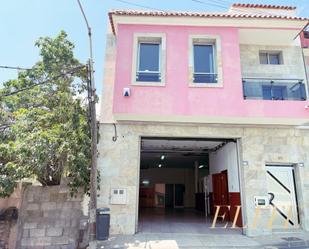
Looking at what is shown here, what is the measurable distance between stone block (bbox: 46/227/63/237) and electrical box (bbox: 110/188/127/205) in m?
1.87

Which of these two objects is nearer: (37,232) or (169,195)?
(37,232)

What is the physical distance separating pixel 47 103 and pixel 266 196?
347 inches

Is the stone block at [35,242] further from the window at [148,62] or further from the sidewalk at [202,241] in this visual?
the window at [148,62]

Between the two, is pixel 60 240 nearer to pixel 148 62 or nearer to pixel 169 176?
pixel 148 62

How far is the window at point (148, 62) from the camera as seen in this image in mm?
9586

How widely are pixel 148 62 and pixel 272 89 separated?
15.5 feet

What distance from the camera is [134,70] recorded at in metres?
9.55

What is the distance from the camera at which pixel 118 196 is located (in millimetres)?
9070

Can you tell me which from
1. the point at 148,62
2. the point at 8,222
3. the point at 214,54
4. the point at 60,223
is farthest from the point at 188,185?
the point at 8,222

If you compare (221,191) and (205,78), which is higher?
(205,78)

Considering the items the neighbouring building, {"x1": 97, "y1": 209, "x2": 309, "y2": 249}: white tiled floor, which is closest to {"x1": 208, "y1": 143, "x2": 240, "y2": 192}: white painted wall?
the neighbouring building

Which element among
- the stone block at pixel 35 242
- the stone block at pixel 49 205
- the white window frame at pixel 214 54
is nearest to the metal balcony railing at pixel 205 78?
the white window frame at pixel 214 54

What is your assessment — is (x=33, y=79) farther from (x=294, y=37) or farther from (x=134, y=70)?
(x=294, y=37)

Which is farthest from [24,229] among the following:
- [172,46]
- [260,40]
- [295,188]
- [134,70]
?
[260,40]
